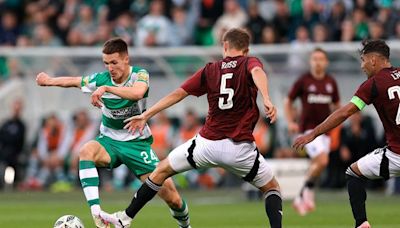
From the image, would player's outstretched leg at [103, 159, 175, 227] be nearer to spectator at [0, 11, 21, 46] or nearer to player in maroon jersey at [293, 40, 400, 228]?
player in maroon jersey at [293, 40, 400, 228]

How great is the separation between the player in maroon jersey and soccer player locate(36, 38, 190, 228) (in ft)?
6.63

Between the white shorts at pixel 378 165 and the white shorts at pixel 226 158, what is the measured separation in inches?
43.8

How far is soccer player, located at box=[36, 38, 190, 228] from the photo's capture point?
43.1 ft

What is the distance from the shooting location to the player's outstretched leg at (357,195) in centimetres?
1235

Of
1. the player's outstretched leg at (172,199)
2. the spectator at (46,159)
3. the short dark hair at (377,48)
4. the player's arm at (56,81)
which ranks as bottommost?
the spectator at (46,159)

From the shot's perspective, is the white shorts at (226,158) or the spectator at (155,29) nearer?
the white shorts at (226,158)

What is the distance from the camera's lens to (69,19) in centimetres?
2872

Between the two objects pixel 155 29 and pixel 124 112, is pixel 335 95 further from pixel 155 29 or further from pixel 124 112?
pixel 155 29

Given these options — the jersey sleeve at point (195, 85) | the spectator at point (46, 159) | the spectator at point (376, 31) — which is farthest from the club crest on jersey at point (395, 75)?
the spectator at point (46, 159)

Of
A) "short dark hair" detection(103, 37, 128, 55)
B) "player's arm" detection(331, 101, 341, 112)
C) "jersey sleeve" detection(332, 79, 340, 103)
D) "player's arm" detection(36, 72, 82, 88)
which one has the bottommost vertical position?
"player's arm" detection(331, 101, 341, 112)

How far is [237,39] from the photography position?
483 inches

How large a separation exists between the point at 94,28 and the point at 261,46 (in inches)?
196

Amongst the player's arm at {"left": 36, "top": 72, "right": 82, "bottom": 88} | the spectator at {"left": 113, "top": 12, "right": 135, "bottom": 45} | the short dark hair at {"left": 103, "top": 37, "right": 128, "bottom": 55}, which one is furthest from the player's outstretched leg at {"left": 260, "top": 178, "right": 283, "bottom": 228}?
the spectator at {"left": 113, "top": 12, "right": 135, "bottom": 45}

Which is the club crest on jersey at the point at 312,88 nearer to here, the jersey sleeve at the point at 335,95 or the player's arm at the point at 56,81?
the jersey sleeve at the point at 335,95
